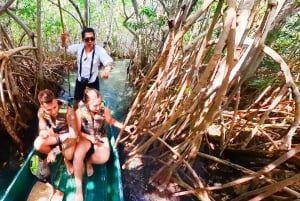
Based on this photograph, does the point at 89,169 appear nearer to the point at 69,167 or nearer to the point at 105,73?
the point at 69,167

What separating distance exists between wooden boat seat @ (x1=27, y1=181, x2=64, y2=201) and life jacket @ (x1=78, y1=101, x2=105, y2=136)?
21.6 inches

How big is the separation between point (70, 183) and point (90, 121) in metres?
0.64

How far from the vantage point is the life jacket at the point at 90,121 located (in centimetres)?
267

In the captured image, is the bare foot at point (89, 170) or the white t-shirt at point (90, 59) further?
the white t-shirt at point (90, 59)

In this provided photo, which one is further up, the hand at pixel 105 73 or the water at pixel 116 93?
the hand at pixel 105 73

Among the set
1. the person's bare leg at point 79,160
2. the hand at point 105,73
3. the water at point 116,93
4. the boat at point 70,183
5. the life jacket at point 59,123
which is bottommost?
the water at point 116,93

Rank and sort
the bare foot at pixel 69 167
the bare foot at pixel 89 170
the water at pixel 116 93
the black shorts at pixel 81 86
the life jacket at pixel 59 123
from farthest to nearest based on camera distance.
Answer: the water at pixel 116 93
the black shorts at pixel 81 86
the bare foot at pixel 89 170
the bare foot at pixel 69 167
the life jacket at pixel 59 123

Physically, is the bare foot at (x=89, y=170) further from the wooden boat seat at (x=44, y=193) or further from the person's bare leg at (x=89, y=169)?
the wooden boat seat at (x=44, y=193)

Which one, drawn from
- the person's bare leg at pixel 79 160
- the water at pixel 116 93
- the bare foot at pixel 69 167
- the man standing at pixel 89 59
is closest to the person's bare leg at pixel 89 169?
the bare foot at pixel 69 167

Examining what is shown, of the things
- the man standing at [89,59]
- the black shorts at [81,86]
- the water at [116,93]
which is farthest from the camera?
the water at [116,93]

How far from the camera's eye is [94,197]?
2785mm

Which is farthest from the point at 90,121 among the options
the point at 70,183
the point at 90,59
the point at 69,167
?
the point at 90,59

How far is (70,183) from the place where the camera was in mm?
2898

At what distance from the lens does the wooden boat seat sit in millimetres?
2623
